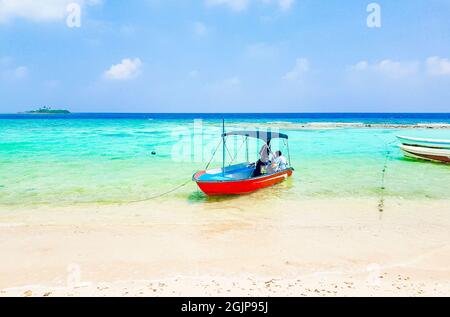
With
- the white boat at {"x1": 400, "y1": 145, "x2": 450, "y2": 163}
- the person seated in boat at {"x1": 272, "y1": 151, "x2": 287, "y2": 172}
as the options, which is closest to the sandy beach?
the person seated in boat at {"x1": 272, "y1": 151, "x2": 287, "y2": 172}

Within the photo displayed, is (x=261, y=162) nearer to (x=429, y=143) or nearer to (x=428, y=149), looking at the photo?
(x=428, y=149)

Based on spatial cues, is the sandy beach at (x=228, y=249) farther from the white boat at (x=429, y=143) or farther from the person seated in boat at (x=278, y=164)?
the white boat at (x=429, y=143)

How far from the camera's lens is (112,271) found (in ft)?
20.4

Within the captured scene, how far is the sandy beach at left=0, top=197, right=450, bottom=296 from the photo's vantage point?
18.2ft

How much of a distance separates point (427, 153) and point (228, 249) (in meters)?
17.0

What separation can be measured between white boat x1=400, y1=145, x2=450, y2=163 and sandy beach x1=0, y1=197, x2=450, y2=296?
9.79 m

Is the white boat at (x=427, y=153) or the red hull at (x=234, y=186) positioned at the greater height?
the white boat at (x=427, y=153)

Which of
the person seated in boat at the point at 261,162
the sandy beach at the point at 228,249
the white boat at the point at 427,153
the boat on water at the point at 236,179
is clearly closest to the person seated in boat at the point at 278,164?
the boat on water at the point at 236,179

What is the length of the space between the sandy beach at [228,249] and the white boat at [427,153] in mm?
9790

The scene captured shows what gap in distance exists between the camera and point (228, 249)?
23.9 feet

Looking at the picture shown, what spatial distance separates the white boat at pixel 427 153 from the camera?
19.2 meters
